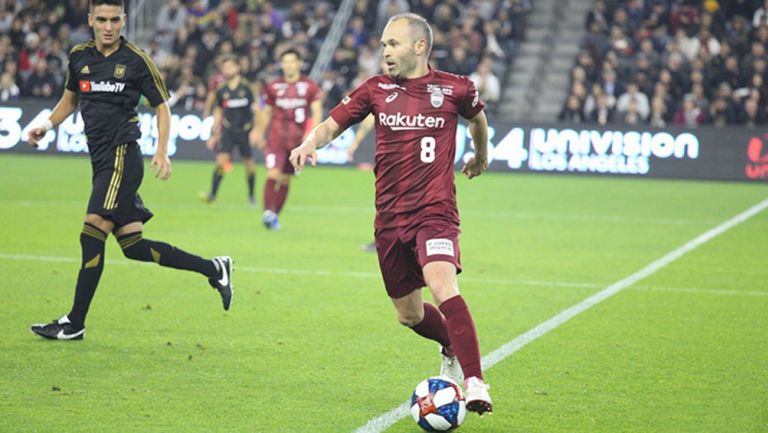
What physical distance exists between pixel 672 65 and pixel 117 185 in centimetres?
1981

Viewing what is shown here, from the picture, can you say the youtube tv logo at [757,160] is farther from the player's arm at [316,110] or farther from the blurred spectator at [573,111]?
the player's arm at [316,110]

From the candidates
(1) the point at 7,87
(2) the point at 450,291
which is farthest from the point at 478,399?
(1) the point at 7,87

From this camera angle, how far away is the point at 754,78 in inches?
981

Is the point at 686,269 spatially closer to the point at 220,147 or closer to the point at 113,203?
the point at 113,203

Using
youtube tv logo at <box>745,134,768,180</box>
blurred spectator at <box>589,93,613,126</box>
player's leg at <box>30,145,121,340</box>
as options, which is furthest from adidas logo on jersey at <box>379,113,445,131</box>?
blurred spectator at <box>589,93,613,126</box>

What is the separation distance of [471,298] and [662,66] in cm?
1753

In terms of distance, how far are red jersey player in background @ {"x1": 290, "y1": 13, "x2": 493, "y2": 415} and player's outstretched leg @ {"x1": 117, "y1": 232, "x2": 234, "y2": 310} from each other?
2.40 meters

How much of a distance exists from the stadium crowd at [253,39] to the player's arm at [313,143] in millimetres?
20082

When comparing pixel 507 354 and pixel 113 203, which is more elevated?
pixel 113 203

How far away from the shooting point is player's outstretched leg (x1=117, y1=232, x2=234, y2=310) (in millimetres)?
8438

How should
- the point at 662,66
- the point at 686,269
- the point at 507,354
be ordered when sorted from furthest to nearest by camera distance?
1. the point at 662,66
2. the point at 686,269
3. the point at 507,354

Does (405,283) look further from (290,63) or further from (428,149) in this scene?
(290,63)

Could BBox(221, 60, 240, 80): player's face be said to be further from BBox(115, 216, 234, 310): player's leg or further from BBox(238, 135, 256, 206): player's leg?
BBox(115, 216, 234, 310): player's leg

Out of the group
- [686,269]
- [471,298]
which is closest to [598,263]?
[686,269]
